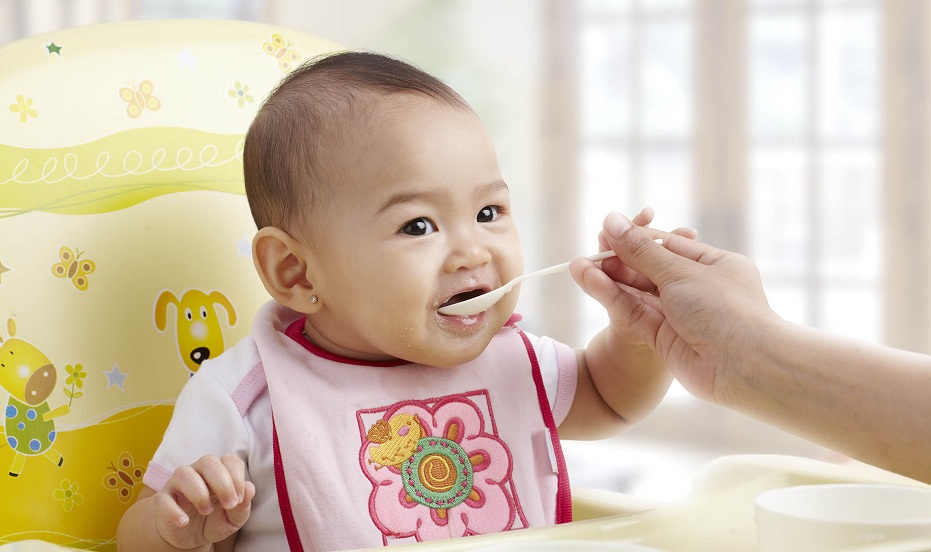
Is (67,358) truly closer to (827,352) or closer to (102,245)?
(102,245)

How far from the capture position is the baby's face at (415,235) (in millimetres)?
822

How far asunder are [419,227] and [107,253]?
0.30 m

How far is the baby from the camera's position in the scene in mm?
819

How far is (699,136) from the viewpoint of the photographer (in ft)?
13.4

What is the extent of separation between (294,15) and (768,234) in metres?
2.48

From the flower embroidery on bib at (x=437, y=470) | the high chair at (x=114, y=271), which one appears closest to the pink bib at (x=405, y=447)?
the flower embroidery on bib at (x=437, y=470)

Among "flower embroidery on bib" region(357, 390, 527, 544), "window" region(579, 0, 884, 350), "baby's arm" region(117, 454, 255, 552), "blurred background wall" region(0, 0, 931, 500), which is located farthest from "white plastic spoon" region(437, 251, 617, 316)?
"window" region(579, 0, 884, 350)

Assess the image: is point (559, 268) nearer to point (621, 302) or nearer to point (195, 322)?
point (621, 302)

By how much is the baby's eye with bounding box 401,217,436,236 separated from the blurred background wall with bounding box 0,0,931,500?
Answer: 258 centimetres

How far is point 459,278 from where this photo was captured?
832 mm

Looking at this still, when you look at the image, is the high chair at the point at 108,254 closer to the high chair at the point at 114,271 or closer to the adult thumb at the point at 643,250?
the high chair at the point at 114,271

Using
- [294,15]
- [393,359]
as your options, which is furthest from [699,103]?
[393,359]

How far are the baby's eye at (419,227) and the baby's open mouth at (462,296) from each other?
6 cm

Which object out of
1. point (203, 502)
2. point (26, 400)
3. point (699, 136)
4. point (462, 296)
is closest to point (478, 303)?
point (462, 296)
